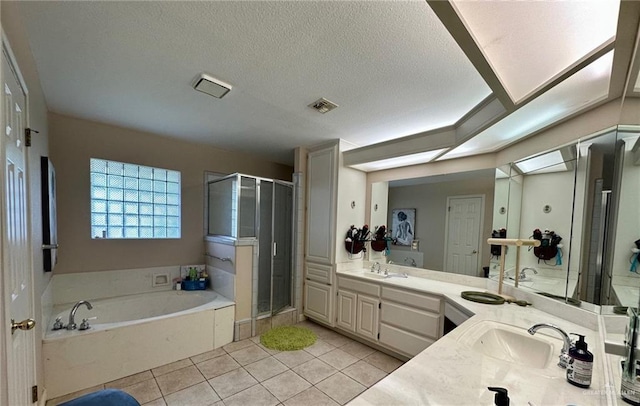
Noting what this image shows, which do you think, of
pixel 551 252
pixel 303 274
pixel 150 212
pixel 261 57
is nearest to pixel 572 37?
pixel 551 252

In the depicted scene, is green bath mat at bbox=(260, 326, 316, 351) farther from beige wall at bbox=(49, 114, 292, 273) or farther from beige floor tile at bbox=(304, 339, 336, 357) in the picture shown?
beige wall at bbox=(49, 114, 292, 273)

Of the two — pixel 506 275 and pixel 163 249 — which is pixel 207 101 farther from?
pixel 506 275

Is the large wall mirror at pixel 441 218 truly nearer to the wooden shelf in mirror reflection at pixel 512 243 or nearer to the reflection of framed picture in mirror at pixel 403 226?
the reflection of framed picture in mirror at pixel 403 226

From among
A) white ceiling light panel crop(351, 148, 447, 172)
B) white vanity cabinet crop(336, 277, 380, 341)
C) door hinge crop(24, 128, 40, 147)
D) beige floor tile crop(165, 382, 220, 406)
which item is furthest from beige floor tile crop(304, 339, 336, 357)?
door hinge crop(24, 128, 40, 147)

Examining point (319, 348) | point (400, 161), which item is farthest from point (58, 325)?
point (400, 161)

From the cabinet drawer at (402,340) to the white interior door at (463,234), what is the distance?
830 millimetres

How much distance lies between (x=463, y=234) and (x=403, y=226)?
2.26 feet

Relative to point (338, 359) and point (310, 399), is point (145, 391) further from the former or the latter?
point (338, 359)

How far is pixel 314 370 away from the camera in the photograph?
2352 millimetres

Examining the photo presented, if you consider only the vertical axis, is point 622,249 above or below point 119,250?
above

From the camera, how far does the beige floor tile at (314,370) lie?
2.24 m

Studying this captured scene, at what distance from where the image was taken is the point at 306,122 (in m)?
2.56

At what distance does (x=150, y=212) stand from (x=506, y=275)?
4051mm

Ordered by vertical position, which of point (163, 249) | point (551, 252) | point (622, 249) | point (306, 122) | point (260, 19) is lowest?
point (163, 249)
